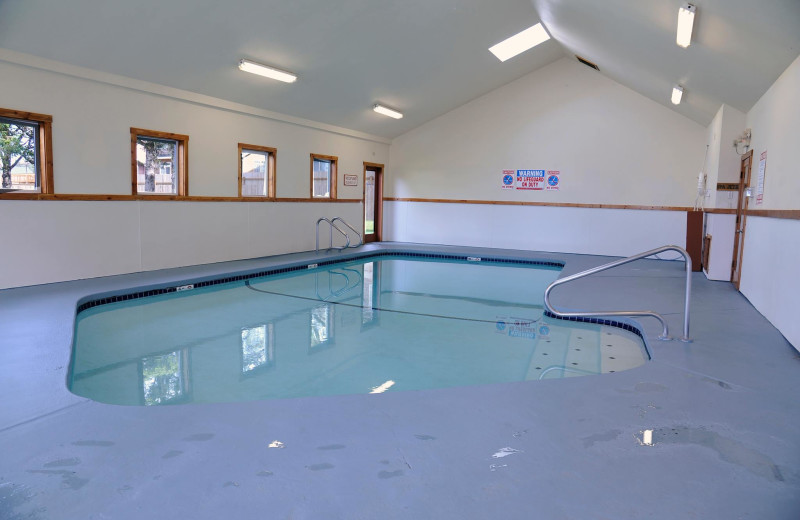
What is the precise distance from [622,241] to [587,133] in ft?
7.29

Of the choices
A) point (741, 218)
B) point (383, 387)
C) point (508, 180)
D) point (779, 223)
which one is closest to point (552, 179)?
point (508, 180)

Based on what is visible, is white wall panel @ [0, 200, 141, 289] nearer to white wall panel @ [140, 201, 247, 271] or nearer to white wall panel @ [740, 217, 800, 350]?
white wall panel @ [140, 201, 247, 271]

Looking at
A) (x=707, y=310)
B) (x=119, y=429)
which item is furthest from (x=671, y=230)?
(x=119, y=429)

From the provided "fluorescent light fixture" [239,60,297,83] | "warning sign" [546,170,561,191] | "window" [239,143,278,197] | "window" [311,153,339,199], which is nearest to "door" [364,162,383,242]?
"window" [311,153,339,199]

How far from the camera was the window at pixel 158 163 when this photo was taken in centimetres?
678

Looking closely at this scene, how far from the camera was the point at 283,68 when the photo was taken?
7.41 m

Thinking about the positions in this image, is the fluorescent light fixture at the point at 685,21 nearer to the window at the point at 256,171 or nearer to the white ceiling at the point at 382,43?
the white ceiling at the point at 382,43

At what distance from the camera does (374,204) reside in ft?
41.2

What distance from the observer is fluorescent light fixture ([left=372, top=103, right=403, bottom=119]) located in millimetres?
9875

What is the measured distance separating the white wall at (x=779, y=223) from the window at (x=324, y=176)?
23.2 ft

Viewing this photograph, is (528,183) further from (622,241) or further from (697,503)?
(697,503)

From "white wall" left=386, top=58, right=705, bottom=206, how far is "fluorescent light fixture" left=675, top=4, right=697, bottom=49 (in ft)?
19.5

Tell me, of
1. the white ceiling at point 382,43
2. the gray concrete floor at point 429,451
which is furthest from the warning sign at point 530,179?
the gray concrete floor at point 429,451

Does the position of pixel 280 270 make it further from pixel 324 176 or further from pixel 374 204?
pixel 374 204
